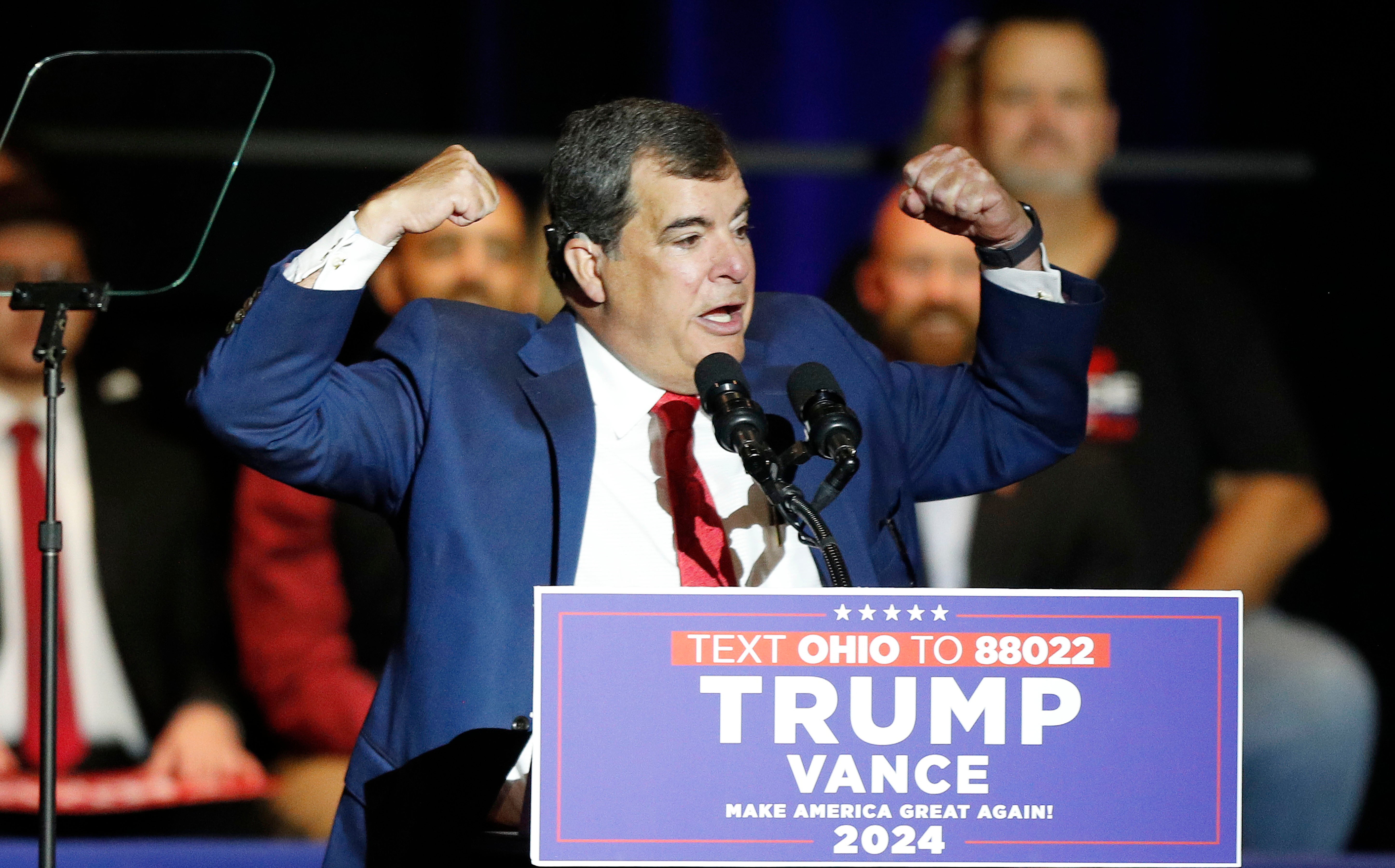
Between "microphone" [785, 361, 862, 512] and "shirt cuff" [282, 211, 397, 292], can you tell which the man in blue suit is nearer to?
"shirt cuff" [282, 211, 397, 292]

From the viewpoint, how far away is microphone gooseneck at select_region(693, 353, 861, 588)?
137 cm

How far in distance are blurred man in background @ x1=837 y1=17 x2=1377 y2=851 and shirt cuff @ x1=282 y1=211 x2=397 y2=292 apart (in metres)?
2.00

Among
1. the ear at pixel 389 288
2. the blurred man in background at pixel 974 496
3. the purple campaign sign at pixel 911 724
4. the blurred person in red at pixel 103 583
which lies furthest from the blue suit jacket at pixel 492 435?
the blurred person in red at pixel 103 583

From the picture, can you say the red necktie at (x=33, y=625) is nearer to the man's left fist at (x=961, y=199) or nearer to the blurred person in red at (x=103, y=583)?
the blurred person in red at (x=103, y=583)

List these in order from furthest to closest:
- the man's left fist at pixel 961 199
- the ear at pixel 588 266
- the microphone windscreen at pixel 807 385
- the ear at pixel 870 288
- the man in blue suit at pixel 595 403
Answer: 1. the ear at pixel 870 288
2. the ear at pixel 588 266
3. the man's left fist at pixel 961 199
4. the man in blue suit at pixel 595 403
5. the microphone windscreen at pixel 807 385

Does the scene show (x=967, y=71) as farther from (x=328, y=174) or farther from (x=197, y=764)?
(x=197, y=764)

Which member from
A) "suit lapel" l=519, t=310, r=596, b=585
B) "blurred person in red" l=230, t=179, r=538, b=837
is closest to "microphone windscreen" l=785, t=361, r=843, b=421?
"suit lapel" l=519, t=310, r=596, b=585

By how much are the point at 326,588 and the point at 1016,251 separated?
198 centimetres

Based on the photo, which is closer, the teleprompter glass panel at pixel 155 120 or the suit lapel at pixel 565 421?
the suit lapel at pixel 565 421

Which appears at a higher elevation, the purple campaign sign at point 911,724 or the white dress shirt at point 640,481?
the white dress shirt at point 640,481

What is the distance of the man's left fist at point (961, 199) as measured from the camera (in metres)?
1.70

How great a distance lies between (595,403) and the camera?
1.71m

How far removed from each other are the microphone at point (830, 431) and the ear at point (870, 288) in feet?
6.62

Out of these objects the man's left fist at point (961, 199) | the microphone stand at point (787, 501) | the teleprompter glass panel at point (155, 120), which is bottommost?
the microphone stand at point (787, 501)
